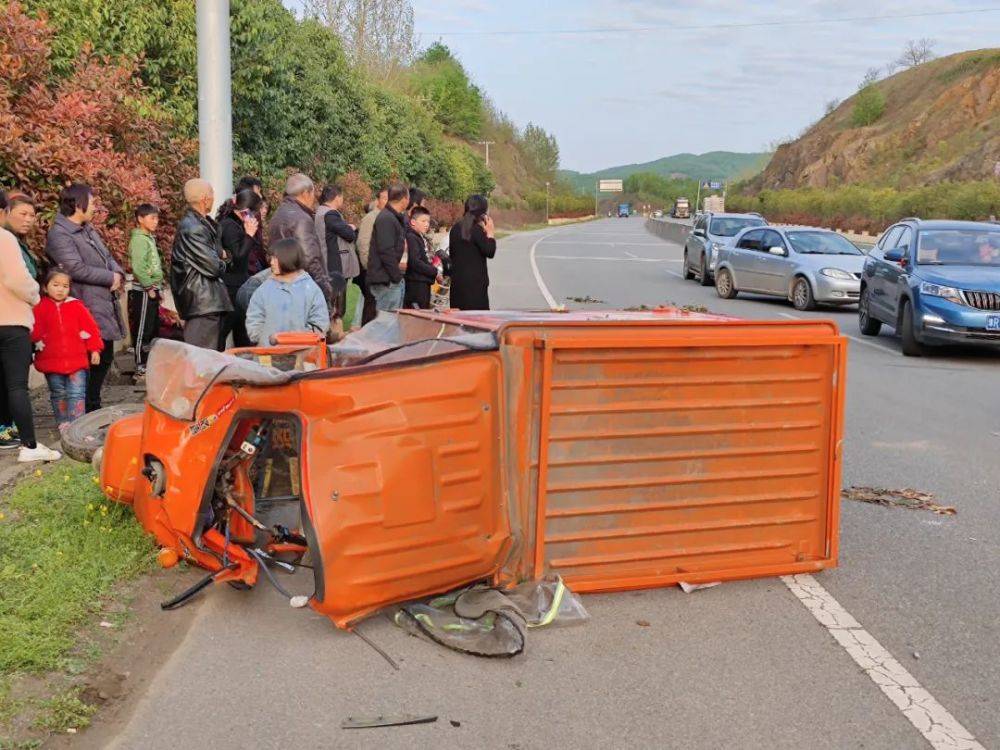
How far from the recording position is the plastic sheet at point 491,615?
172 inches

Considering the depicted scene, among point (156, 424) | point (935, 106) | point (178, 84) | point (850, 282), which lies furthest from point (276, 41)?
point (935, 106)

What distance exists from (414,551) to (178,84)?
12.6 m

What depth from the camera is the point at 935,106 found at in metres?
83.1

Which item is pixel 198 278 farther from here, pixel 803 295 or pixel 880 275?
pixel 803 295

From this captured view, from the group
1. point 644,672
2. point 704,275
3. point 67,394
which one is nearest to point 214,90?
point 67,394

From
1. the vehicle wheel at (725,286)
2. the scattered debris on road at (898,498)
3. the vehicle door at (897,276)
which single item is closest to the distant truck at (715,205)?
the vehicle wheel at (725,286)

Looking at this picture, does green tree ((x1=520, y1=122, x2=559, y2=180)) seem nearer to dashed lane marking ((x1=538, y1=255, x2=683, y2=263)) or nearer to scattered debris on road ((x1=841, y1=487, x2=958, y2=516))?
dashed lane marking ((x1=538, y1=255, x2=683, y2=263))

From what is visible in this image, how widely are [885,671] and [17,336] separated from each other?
5.58 metres

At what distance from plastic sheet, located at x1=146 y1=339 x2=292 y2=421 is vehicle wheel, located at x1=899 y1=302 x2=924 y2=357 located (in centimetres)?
1069

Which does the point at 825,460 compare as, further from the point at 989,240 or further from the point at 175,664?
the point at 989,240

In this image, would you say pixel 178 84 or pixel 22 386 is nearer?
pixel 22 386

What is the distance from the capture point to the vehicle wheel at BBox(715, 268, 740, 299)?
22234 millimetres

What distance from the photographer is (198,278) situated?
8562 mm

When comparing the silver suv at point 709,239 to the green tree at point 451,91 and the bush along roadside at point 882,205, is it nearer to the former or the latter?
the bush along roadside at point 882,205
